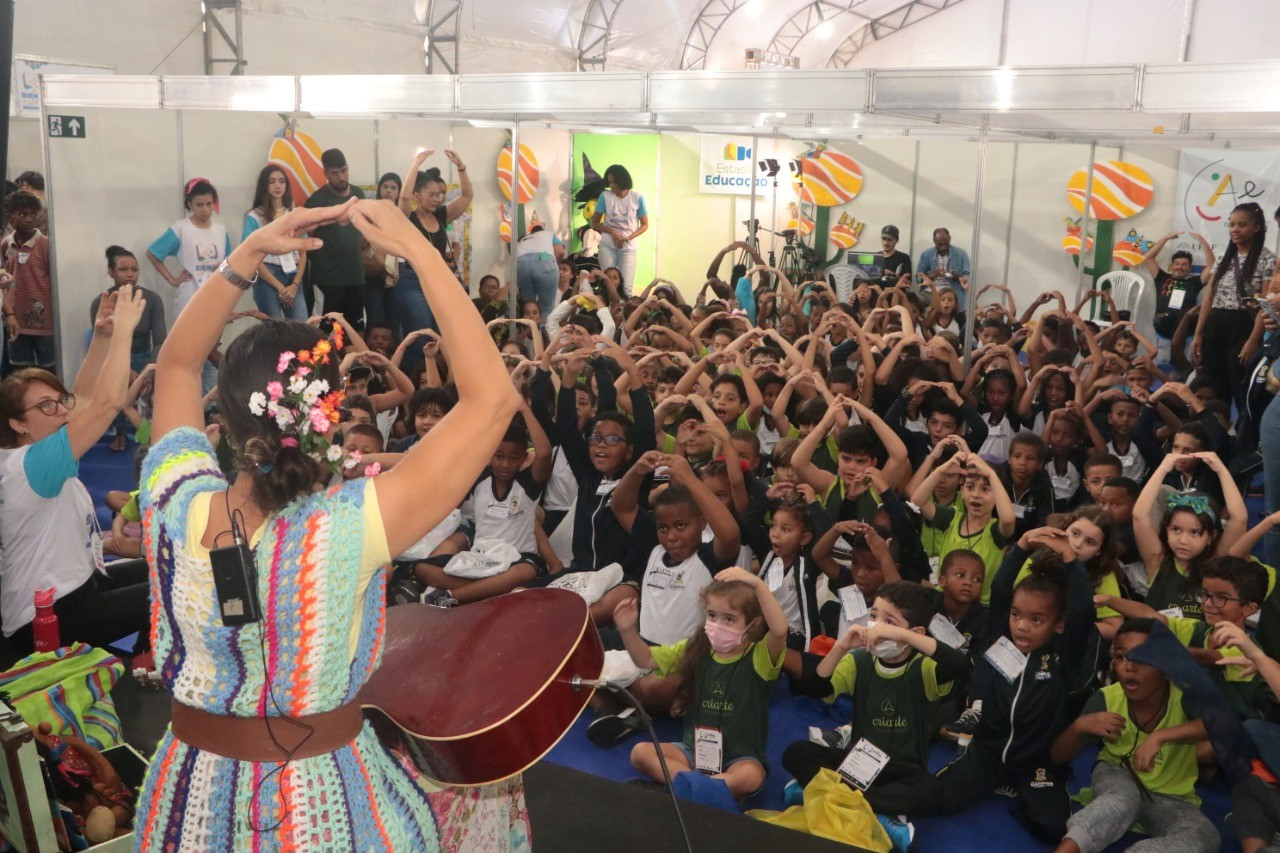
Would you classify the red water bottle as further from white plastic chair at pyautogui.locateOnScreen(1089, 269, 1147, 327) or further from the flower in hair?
white plastic chair at pyautogui.locateOnScreen(1089, 269, 1147, 327)

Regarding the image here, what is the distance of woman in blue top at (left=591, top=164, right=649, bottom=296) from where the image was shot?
10.4 m

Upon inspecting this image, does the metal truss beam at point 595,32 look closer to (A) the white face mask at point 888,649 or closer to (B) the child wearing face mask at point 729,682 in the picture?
(B) the child wearing face mask at point 729,682

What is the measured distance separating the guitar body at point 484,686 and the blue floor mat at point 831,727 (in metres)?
1.69

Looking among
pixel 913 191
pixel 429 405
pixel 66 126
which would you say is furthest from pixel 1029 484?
pixel 913 191

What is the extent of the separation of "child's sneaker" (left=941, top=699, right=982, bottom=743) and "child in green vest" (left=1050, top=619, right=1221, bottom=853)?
39cm

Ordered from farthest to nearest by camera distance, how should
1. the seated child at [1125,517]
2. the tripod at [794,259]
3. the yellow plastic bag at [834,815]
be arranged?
1. the tripod at [794,259]
2. the seated child at [1125,517]
3. the yellow plastic bag at [834,815]

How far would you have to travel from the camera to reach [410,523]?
157 centimetres

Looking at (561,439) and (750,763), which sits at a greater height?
(561,439)

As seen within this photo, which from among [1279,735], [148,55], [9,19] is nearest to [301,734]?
[9,19]

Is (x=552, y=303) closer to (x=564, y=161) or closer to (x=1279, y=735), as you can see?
(x=564, y=161)

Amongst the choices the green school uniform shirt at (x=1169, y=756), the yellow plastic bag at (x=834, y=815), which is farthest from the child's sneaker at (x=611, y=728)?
the green school uniform shirt at (x=1169, y=756)

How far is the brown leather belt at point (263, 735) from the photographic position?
155cm

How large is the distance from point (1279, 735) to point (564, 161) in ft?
37.7

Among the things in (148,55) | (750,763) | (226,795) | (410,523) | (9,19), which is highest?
(148,55)
